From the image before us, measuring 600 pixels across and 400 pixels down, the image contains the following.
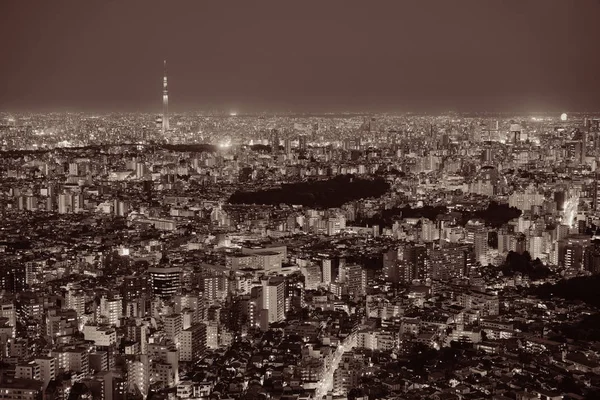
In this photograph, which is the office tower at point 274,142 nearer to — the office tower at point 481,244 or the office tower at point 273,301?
the office tower at point 481,244

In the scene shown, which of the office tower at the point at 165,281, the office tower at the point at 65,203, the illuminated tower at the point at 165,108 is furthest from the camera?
the illuminated tower at the point at 165,108

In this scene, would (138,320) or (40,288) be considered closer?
(138,320)

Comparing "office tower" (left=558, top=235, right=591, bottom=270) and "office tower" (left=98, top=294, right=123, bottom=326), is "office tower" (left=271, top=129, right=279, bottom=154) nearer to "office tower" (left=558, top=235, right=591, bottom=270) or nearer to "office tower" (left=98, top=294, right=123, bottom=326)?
"office tower" (left=558, top=235, right=591, bottom=270)

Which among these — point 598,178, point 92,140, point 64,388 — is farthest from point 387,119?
point 64,388

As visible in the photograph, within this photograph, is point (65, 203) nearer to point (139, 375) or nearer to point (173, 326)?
point (173, 326)

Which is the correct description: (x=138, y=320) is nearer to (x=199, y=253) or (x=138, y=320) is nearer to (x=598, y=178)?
(x=199, y=253)

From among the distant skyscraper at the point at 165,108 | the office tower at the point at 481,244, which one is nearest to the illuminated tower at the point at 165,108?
the distant skyscraper at the point at 165,108

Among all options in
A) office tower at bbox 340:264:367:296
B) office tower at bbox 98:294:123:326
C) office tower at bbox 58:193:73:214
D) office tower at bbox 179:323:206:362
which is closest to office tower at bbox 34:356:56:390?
office tower at bbox 179:323:206:362

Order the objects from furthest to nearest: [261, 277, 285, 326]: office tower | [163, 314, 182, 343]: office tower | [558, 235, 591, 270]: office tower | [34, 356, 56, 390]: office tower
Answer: [558, 235, 591, 270]: office tower → [261, 277, 285, 326]: office tower → [163, 314, 182, 343]: office tower → [34, 356, 56, 390]: office tower
